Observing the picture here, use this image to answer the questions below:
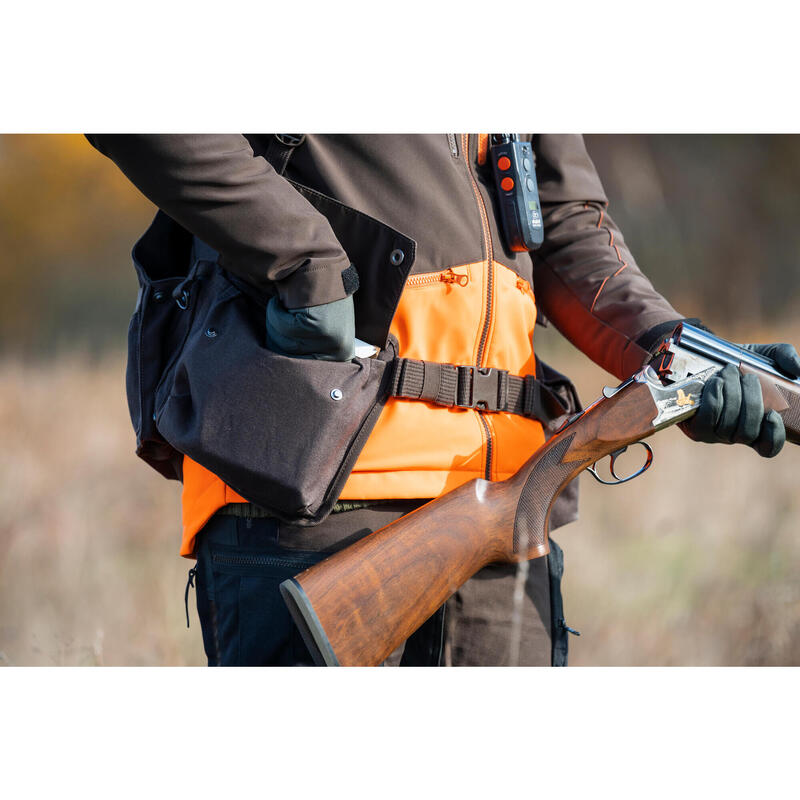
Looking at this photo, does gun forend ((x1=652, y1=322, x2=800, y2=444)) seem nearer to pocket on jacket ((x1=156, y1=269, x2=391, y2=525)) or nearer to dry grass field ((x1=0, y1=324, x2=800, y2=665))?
pocket on jacket ((x1=156, y1=269, x2=391, y2=525))

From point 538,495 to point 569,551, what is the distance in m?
2.62

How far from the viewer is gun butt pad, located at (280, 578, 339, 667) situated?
5.50 ft

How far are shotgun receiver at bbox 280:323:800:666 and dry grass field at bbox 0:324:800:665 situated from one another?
1998 mm

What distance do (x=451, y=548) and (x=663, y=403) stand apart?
2.33 feet

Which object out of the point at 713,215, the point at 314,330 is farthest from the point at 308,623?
the point at 713,215

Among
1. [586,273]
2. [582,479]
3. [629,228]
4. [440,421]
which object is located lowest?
[582,479]

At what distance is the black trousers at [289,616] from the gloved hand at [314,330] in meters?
0.37

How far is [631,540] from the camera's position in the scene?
4488mm

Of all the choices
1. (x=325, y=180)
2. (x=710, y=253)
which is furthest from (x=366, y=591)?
(x=710, y=253)

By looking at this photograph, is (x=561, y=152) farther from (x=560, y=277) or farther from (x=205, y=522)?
(x=205, y=522)

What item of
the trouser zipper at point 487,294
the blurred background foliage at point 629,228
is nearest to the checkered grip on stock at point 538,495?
the trouser zipper at point 487,294

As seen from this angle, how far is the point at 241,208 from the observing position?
5.53 ft

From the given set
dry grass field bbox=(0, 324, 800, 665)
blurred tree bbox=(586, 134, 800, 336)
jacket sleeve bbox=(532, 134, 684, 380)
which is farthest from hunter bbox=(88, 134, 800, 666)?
blurred tree bbox=(586, 134, 800, 336)

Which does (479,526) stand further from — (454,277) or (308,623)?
(454,277)
